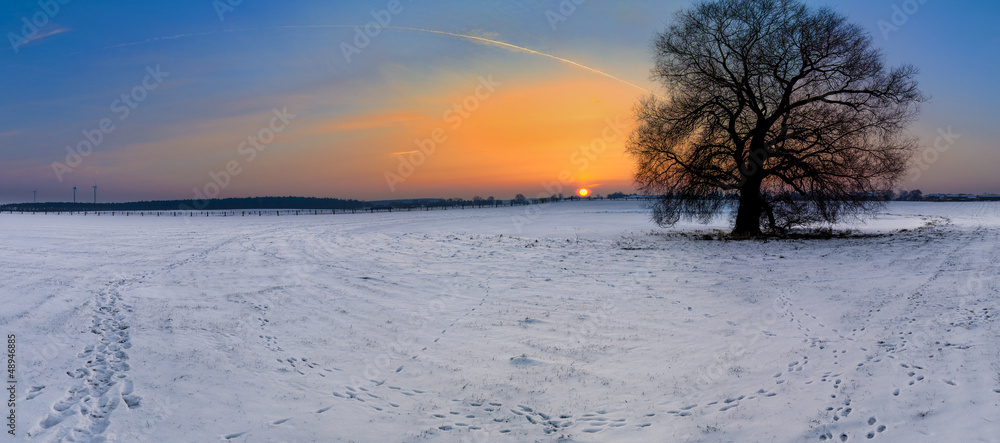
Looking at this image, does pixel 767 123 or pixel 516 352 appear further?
pixel 767 123

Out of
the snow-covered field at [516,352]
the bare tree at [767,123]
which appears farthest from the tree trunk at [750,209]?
the snow-covered field at [516,352]

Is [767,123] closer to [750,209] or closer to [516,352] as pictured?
[750,209]

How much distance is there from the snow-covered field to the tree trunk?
27.8ft

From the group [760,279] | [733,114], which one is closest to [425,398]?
[760,279]

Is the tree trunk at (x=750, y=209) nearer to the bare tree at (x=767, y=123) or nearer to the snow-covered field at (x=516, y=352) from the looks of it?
the bare tree at (x=767, y=123)

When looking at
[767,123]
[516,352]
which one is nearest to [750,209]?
[767,123]

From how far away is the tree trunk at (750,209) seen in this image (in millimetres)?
25281

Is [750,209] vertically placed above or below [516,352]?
above

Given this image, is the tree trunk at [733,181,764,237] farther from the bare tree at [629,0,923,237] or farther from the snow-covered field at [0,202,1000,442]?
the snow-covered field at [0,202,1000,442]

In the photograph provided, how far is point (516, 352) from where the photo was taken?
9.28 metres

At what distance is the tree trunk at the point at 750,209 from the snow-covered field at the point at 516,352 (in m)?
8.48

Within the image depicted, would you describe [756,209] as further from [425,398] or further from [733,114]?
[425,398]

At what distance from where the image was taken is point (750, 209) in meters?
25.4

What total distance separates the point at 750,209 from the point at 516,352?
2044 cm
